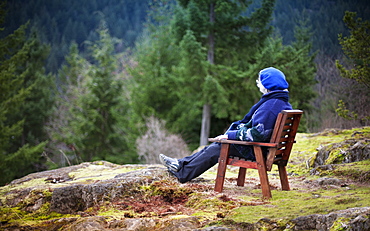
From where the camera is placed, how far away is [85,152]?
25109mm

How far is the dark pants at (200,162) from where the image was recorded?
→ 4438 mm

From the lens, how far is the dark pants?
175 inches

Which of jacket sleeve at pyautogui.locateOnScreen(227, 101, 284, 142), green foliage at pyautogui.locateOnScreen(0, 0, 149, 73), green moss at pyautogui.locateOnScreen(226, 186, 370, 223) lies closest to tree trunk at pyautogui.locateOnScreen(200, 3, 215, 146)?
jacket sleeve at pyautogui.locateOnScreen(227, 101, 284, 142)

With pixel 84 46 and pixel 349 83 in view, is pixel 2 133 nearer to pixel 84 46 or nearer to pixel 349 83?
pixel 349 83

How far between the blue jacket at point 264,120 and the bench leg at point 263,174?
15 centimetres

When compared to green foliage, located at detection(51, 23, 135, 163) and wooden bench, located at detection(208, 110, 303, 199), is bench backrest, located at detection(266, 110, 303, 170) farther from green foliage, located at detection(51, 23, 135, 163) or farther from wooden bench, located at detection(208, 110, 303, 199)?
green foliage, located at detection(51, 23, 135, 163)

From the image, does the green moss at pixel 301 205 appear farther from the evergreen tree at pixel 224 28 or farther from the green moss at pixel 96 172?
the evergreen tree at pixel 224 28

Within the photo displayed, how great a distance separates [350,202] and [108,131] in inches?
914

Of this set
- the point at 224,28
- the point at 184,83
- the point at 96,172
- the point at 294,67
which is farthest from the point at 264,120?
the point at 224,28

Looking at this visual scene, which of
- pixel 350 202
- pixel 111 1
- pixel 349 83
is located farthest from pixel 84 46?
pixel 350 202

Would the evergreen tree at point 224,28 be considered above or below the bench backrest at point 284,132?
above

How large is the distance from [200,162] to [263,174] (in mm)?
927

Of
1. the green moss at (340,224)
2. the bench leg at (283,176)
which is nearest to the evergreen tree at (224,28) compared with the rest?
the bench leg at (283,176)

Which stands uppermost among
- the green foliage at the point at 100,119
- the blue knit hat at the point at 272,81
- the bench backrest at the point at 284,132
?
the blue knit hat at the point at 272,81
